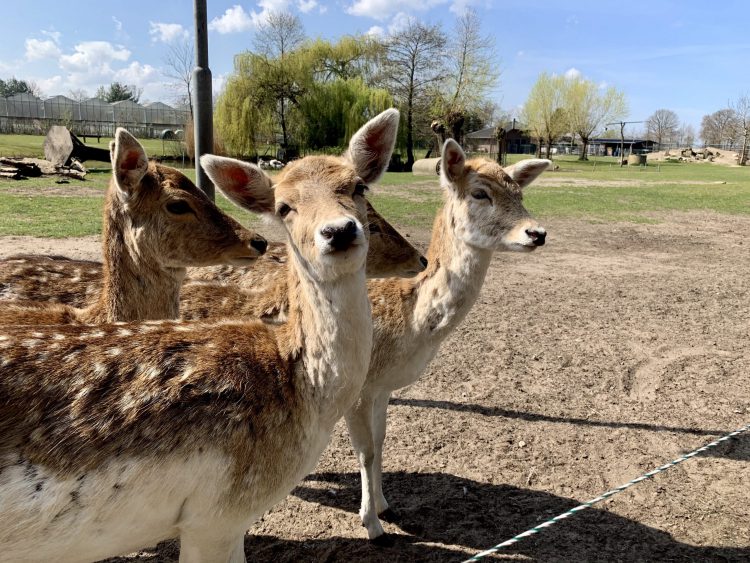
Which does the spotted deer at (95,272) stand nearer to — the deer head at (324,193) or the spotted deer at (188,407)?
the deer head at (324,193)

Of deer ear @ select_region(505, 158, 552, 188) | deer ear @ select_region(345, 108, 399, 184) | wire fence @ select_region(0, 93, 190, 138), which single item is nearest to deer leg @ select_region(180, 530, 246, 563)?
deer ear @ select_region(345, 108, 399, 184)

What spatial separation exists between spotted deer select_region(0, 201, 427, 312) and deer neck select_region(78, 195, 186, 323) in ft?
0.89

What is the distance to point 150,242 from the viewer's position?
3838mm

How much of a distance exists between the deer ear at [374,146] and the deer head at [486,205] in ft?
3.95

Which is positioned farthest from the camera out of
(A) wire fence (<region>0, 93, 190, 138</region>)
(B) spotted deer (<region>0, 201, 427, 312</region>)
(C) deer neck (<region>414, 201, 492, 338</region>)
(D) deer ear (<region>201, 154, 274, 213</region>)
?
(A) wire fence (<region>0, 93, 190, 138</region>)

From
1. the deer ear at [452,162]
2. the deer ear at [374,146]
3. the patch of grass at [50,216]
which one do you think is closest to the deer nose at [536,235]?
the deer ear at [452,162]

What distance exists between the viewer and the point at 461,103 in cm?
4825

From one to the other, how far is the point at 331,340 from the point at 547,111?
73.7 meters

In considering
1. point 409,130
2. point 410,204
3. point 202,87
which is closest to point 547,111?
point 409,130

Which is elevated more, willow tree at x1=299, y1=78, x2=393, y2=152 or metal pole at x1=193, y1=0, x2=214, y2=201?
willow tree at x1=299, y1=78, x2=393, y2=152

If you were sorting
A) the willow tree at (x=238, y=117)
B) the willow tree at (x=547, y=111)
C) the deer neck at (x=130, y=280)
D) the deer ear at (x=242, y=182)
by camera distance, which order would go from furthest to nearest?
the willow tree at (x=547, y=111)
the willow tree at (x=238, y=117)
the deer neck at (x=130, y=280)
the deer ear at (x=242, y=182)

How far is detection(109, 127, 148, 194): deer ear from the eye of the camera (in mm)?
3673

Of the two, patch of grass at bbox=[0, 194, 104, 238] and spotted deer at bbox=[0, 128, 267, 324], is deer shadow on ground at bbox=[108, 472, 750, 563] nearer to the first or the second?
spotted deer at bbox=[0, 128, 267, 324]

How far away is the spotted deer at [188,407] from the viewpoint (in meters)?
2.07
